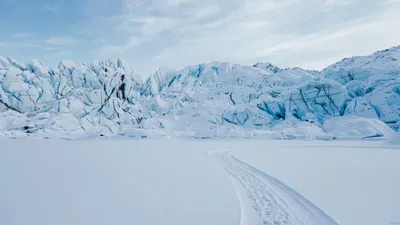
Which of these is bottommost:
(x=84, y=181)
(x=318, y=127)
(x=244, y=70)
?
(x=318, y=127)

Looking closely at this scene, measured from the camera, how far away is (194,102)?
76.3 m

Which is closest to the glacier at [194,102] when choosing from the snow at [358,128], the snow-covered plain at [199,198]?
the snow at [358,128]

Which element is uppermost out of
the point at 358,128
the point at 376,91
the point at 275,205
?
the point at 376,91

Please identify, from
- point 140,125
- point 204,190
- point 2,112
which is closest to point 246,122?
point 140,125

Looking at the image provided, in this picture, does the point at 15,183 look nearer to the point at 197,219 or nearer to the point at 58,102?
the point at 197,219

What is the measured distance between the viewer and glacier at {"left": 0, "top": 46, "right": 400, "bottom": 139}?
179ft

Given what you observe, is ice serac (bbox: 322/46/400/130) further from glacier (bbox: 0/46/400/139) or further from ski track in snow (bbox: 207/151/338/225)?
ski track in snow (bbox: 207/151/338/225)

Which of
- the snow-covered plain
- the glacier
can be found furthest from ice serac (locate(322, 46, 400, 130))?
the snow-covered plain

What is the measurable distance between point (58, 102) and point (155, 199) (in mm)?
73961

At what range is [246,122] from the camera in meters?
64.4

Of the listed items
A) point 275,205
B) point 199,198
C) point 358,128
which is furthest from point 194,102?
point 275,205

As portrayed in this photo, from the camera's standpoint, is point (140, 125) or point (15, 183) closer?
point (15, 183)

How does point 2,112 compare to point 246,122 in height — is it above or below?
above

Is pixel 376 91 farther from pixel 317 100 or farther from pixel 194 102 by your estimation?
pixel 194 102
